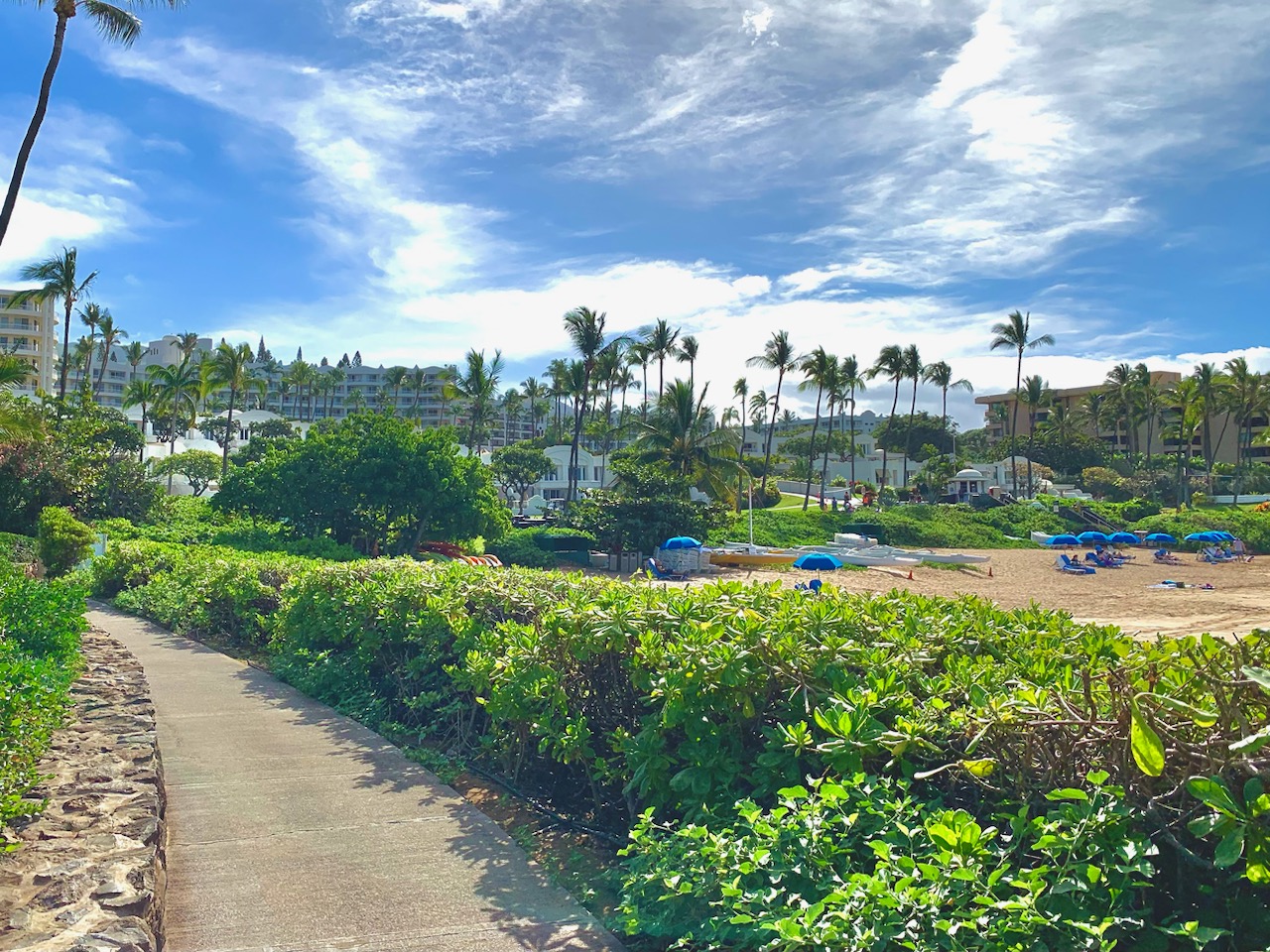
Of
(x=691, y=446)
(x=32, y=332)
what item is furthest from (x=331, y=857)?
(x=32, y=332)

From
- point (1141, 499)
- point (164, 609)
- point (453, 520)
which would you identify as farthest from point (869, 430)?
point (164, 609)

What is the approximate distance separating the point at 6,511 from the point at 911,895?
2973 cm

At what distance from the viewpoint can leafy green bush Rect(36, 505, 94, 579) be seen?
1919 cm

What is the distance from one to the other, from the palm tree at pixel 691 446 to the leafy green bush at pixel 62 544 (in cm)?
2892

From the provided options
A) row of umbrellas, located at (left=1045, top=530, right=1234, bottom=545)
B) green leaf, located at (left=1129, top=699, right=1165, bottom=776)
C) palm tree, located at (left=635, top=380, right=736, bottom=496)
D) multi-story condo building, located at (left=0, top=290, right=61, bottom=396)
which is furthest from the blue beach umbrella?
multi-story condo building, located at (left=0, top=290, right=61, bottom=396)

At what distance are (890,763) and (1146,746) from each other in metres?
1.04

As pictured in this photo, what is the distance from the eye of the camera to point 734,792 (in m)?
4.18

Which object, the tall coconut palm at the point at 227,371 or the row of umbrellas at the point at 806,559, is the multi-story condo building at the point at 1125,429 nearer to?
the row of umbrellas at the point at 806,559

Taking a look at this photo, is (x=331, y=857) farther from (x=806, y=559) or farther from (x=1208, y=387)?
(x=1208, y=387)

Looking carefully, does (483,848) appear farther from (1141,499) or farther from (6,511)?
(1141,499)

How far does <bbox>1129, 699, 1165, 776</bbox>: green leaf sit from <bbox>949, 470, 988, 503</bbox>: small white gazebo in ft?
243

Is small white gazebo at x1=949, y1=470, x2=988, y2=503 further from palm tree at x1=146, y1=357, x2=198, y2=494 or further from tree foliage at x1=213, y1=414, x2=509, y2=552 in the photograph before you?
tree foliage at x1=213, y1=414, x2=509, y2=552

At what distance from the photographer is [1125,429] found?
94312 millimetres

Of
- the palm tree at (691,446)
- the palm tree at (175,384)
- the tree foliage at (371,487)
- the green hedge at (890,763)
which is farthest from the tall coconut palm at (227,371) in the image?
the green hedge at (890,763)
